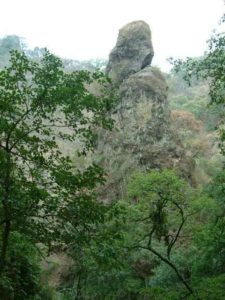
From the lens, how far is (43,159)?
789 centimetres

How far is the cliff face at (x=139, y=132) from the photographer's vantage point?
32750 millimetres

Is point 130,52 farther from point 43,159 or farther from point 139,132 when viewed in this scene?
point 43,159

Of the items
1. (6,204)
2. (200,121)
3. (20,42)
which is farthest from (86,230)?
(20,42)

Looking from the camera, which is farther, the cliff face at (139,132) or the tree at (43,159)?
the cliff face at (139,132)

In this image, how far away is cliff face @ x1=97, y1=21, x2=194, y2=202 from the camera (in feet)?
107

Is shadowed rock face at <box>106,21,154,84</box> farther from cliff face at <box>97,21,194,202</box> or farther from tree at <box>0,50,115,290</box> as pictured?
tree at <box>0,50,115,290</box>

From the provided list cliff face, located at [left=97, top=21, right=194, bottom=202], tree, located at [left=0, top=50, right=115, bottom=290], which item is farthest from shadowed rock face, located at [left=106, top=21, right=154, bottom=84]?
tree, located at [left=0, top=50, right=115, bottom=290]

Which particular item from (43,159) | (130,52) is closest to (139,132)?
(130,52)

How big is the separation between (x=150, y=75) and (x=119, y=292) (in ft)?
69.7

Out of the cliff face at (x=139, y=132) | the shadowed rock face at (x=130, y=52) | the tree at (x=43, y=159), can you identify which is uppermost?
the shadowed rock face at (x=130, y=52)

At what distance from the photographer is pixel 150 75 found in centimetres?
3853

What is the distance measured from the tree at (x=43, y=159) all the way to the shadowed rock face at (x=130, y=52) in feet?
107

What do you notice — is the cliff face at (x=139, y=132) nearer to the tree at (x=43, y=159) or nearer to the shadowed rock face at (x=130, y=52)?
the shadowed rock face at (x=130, y=52)

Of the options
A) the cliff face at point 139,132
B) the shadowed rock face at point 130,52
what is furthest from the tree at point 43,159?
the shadowed rock face at point 130,52
